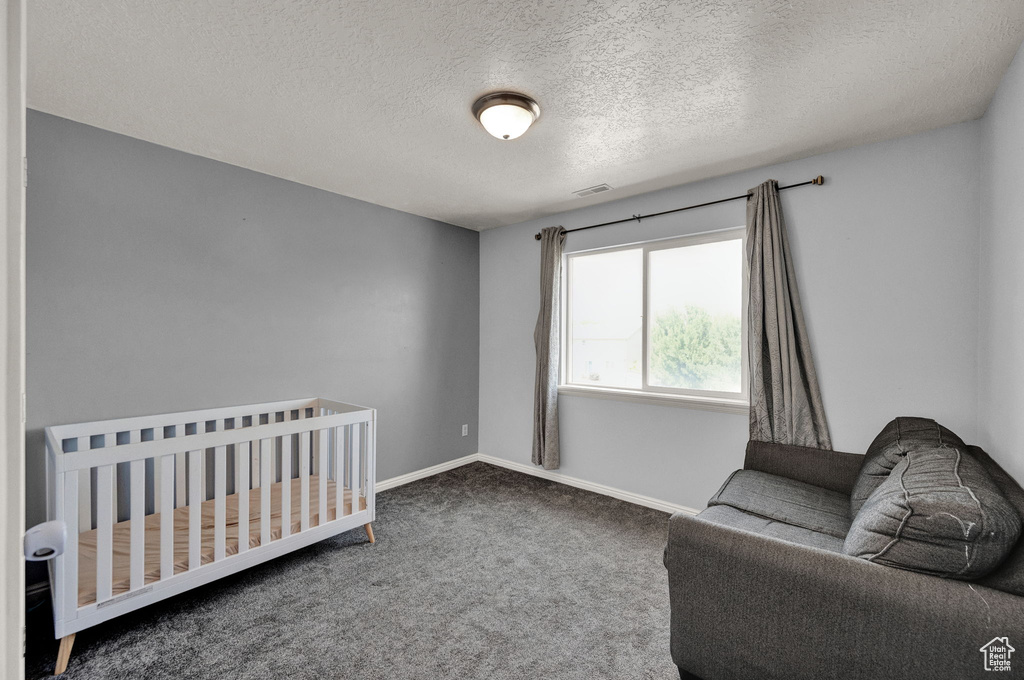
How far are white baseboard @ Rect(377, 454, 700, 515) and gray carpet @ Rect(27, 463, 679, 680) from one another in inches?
12.3

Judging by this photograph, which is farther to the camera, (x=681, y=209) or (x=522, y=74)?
(x=681, y=209)

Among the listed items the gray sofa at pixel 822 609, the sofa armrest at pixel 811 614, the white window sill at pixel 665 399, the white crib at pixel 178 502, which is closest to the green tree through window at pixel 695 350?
the white window sill at pixel 665 399

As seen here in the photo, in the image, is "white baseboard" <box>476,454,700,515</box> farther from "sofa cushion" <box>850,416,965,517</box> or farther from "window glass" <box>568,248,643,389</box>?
"sofa cushion" <box>850,416,965,517</box>

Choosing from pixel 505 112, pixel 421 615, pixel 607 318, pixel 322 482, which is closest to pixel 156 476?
pixel 322 482

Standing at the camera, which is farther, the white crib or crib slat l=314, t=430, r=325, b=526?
crib slat l=314, t=430, r=325, b=526

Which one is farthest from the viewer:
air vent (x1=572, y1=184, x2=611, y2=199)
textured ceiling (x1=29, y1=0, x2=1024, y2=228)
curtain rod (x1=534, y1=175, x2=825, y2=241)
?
air vent (x1=572, y1=184, x2=611, y2=199)

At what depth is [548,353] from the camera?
396 cm

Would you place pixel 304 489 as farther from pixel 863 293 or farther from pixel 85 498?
pixel 863 293

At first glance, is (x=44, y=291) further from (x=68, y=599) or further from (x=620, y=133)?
(x=620, y=133)

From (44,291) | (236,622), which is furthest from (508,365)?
(44,291)

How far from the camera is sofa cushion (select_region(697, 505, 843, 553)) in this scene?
5.80ft

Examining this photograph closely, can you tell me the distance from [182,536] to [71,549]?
0.56 metres

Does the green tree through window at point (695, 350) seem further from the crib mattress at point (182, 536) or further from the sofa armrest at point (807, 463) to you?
the crib mattress at point (182, 536)

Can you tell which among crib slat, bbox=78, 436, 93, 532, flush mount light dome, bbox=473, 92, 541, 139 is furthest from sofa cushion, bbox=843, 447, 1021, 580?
crib slat, bbox=78, 436, 93, 532
